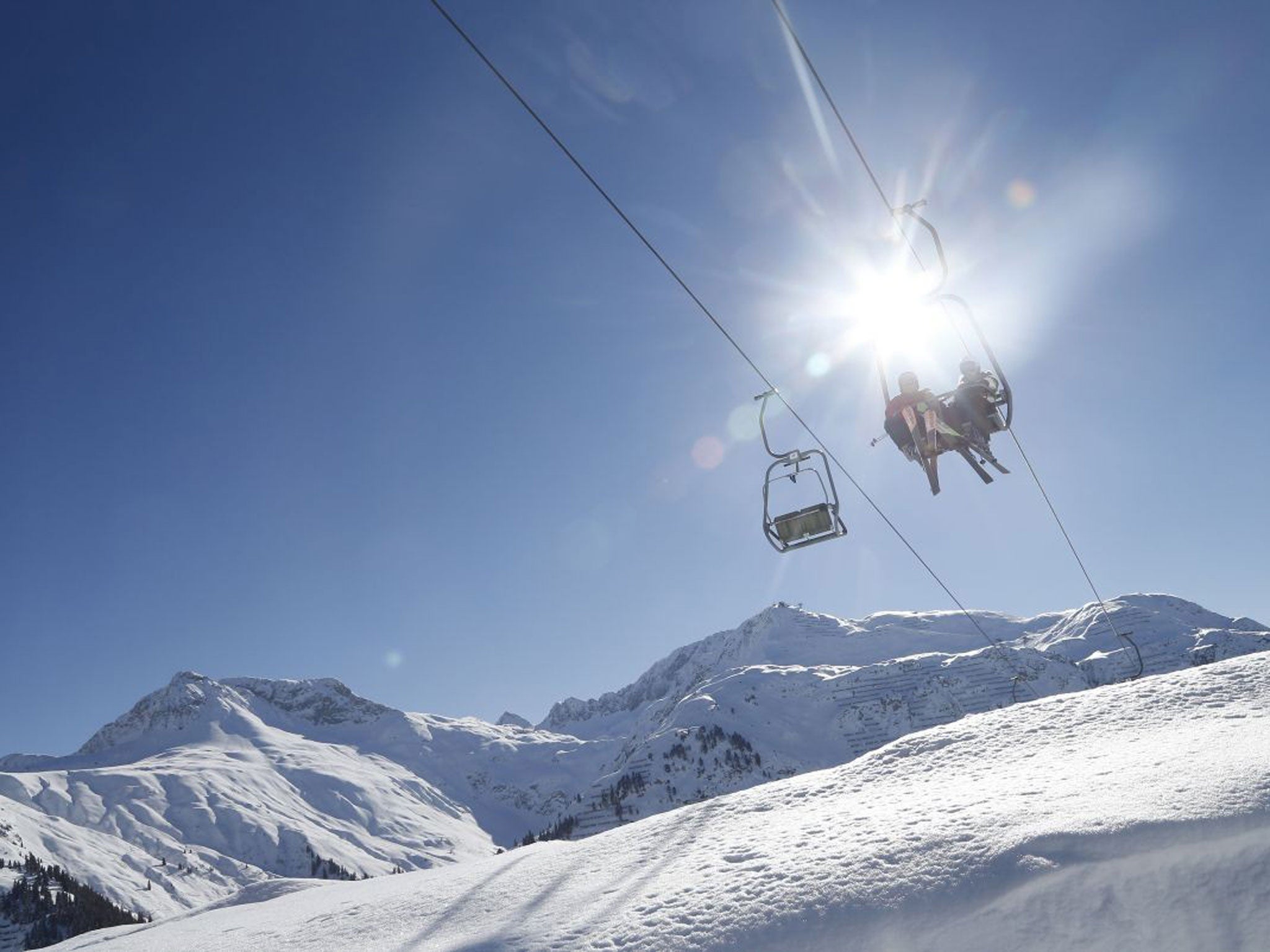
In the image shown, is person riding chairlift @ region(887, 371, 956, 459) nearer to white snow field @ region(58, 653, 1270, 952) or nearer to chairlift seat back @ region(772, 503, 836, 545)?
chairlift seat back @ region(772, 503, 836, 545)

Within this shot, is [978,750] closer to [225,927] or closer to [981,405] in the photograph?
[981,405]

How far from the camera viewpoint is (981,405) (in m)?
14.7

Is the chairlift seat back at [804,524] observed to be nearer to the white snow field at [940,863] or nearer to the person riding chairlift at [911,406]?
the person riding chairlift at [911,406]

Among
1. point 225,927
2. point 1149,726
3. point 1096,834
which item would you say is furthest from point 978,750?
point 225,927

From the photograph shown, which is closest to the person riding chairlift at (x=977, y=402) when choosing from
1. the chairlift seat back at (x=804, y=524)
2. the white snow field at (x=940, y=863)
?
the chairlift seat back at (x=804, y=524)

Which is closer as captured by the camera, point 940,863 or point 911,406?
point 940,863

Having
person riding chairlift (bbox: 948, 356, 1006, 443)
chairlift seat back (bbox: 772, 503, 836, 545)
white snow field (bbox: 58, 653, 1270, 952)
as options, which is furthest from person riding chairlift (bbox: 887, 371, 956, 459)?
white snow field (bbox: 58, 653, 1270, 952)

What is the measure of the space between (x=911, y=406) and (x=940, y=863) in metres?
8.61

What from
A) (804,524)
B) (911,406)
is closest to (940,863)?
(804,524)

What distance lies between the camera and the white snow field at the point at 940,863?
7.50 m

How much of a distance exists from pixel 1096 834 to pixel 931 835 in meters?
1.90

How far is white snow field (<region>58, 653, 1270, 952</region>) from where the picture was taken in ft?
24.6

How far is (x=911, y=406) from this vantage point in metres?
15.0

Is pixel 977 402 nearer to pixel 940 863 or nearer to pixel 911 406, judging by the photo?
pixel 911 406
